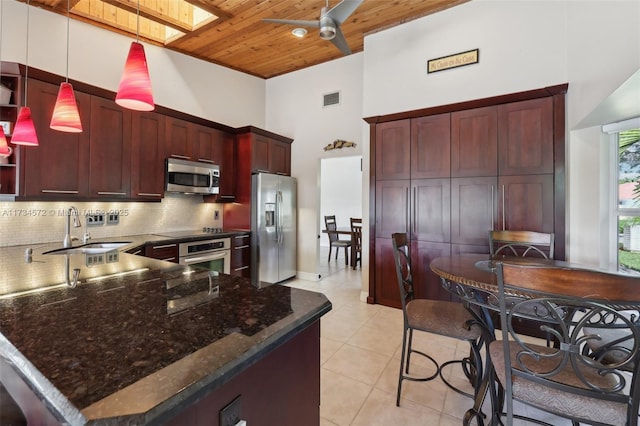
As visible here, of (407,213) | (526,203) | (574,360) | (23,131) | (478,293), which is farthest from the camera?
(407,213)

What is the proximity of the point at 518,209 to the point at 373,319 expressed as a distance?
195 cm

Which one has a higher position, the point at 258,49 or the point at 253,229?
the point at 258,49

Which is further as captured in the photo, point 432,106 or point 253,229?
point 253,229

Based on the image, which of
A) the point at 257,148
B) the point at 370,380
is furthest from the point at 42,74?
the point at 370,380

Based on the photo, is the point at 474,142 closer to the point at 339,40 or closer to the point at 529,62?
the point at 529,62

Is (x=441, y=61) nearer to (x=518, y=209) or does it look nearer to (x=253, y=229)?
(x=518, y=209)

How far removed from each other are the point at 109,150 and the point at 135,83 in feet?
7.18

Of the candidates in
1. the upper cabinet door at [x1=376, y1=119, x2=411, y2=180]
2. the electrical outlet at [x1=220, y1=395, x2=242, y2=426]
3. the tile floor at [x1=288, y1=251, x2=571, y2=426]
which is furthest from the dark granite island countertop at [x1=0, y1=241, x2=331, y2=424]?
the upper cabinet door at [x1=376, y1=119, x2=411, y2=180]

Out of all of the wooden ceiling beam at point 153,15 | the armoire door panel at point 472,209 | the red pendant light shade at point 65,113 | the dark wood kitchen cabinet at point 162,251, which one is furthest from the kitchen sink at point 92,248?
the armoire door panel at point 472,209

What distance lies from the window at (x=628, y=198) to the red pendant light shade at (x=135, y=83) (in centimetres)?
363

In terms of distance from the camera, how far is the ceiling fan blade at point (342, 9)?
7.68 feet

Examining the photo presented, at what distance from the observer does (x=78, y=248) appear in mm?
2695

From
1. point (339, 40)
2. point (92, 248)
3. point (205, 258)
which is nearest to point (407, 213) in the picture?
point (339, 40)

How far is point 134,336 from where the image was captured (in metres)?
0.77
